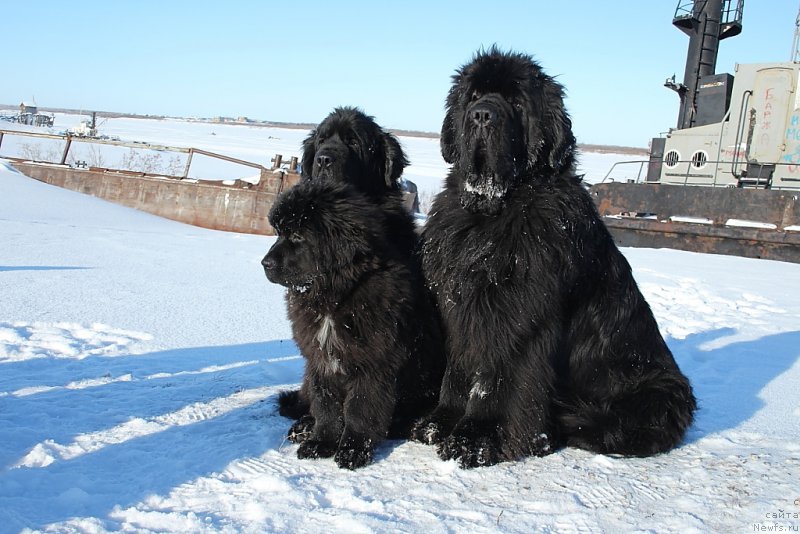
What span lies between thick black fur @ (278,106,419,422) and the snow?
1490mm

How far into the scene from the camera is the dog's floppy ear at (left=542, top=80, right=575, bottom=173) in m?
3.18

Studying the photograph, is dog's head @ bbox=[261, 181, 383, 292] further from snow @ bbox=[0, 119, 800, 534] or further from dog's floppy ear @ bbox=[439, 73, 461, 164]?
snow @ bbox=[0, 119, 800, 534]

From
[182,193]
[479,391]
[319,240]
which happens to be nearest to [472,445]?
[479,391]

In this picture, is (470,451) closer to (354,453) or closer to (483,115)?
(354,453)

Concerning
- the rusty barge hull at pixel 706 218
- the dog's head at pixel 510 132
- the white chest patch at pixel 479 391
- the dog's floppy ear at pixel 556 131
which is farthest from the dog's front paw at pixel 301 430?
the rusty barge hull at pixel 706 218

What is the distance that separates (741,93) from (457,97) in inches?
Result: 586

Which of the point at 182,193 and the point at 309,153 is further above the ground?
the point at 309,153

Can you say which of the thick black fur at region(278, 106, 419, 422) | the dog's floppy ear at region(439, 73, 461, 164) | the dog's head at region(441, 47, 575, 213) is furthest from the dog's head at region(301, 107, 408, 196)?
the dog's head at region(441, 47, 575, 213)

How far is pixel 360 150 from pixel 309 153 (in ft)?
1.58

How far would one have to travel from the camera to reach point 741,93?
50.3 ft

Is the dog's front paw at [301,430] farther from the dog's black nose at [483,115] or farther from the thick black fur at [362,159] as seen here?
the dog's black nose at [483,115]

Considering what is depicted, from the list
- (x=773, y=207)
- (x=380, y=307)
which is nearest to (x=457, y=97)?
(x=380, y=307)

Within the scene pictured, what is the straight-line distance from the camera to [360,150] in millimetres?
4238

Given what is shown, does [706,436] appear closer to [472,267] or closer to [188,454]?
[472,267]
